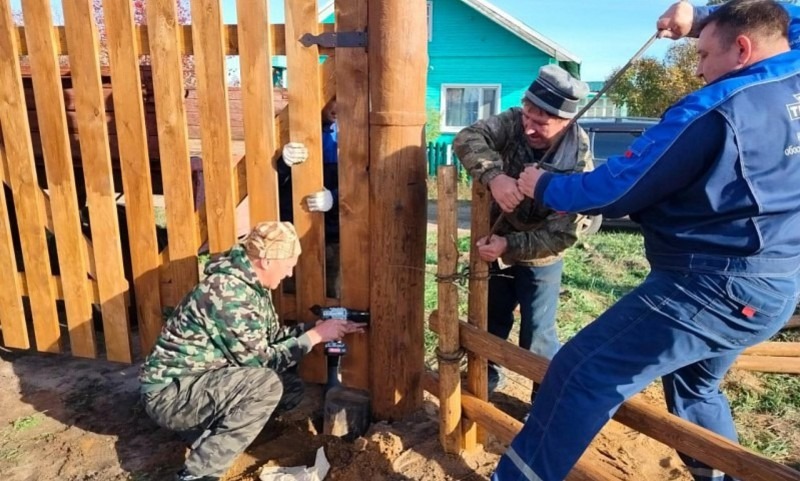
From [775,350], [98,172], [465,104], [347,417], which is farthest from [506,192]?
[465,104]

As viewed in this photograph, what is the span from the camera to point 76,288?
377 centimetres

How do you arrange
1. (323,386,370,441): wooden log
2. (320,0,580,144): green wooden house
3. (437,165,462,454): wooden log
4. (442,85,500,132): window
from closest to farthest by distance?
(437,165,462,454): wooden log, (323,386,370,441): wooden log, (320,0,580,144): green wooden house, (442,85,500,132): window

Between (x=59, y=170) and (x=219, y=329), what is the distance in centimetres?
159

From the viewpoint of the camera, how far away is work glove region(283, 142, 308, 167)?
3.01m

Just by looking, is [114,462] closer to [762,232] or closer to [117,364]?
[117,364]

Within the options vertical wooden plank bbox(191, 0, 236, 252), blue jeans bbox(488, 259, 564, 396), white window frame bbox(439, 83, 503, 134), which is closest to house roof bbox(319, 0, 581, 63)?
white window frame bbox(439, 83, 503, 134)

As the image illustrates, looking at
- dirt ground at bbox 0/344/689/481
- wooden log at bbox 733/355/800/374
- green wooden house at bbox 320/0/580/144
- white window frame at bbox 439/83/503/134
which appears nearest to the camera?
dirt ground at bbox 0/344/689/481

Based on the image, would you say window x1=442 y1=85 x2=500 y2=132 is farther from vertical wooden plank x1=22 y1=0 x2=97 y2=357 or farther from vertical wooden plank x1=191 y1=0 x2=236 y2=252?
vertical wooden plank x1=191 y1=0 x2=236 y2=252

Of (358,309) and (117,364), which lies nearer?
(358,309)

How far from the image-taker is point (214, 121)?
3.15m

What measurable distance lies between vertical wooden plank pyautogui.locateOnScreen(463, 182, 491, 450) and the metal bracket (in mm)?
851

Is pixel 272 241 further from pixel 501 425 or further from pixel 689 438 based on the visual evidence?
pixel 689 438

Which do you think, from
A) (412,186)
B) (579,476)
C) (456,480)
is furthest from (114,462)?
(579,476)

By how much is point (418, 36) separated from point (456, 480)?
205 centimetres
